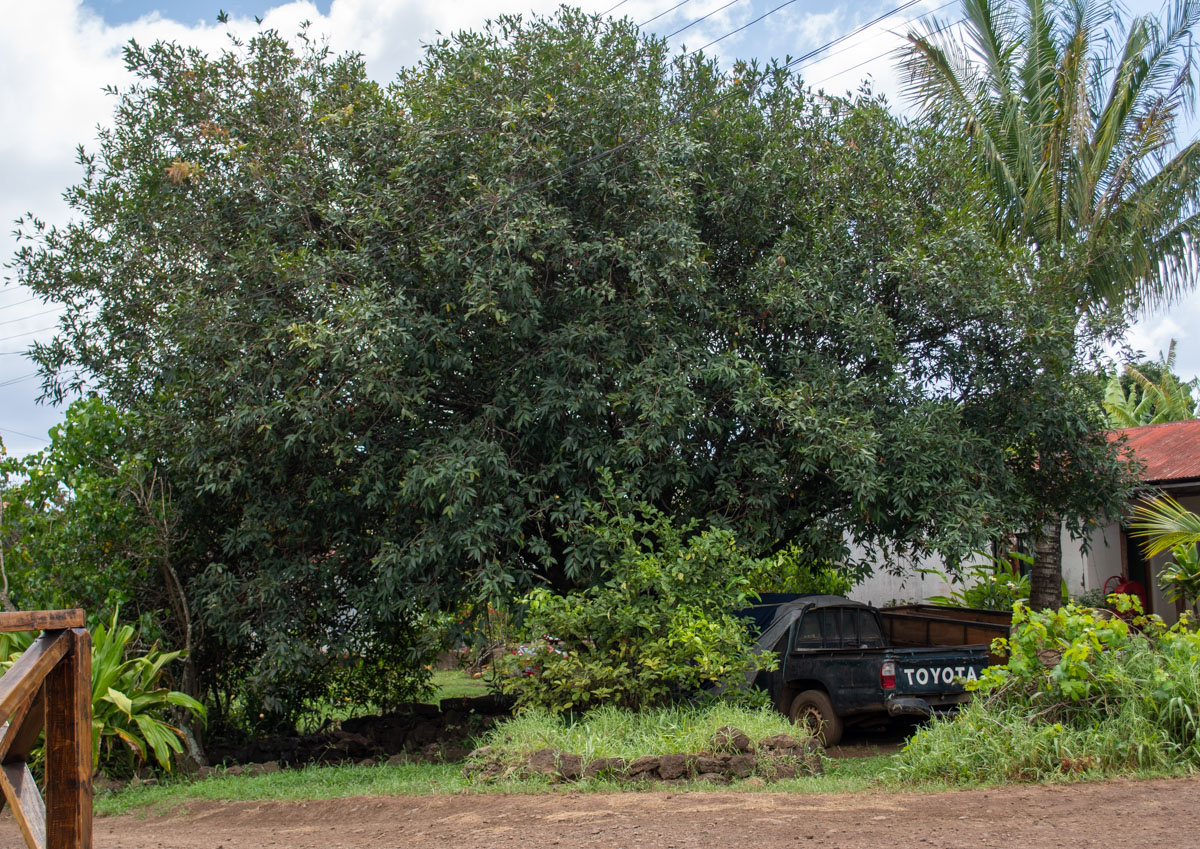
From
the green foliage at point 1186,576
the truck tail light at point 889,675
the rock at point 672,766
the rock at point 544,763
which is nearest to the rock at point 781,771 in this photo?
the rock at point 672,766

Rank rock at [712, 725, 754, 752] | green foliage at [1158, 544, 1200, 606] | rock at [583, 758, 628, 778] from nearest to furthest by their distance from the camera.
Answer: rock at [583, 758, 628, 778]
rock at [712, 725, 754, 752]
green foliage at [1158, 544, 1200, 606]

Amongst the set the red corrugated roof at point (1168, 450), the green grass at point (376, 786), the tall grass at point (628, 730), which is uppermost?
the red corrugated roof at point (1168, 450)

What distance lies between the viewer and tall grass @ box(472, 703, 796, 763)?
284 inches

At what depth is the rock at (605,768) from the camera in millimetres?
6965

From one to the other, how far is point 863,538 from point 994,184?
6.32 metres

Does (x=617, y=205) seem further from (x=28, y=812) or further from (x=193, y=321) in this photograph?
(x=28, y=812)

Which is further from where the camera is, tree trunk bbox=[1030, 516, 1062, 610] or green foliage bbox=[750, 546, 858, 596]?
tree trunk bbox=[1030, 516, 1062, 610]

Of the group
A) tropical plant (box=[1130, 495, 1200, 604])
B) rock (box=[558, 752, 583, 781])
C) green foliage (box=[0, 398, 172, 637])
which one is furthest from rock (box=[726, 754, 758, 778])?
tropical plant (box=[1130, 495, 1200, 604])

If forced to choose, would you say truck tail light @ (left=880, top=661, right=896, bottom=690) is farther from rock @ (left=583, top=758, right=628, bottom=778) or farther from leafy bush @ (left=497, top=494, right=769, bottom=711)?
rock @ (left=583, top=758, right=628, bottom=778)

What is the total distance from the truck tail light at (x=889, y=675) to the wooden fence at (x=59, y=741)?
24.1 feet

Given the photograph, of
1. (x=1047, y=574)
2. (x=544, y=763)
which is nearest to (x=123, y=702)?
(x=544, y=763)

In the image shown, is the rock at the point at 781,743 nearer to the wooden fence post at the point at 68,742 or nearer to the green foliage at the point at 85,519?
the wooden fence post at the point at 68,742

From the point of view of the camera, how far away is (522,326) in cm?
880

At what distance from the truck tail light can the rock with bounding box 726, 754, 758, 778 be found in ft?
7.99
